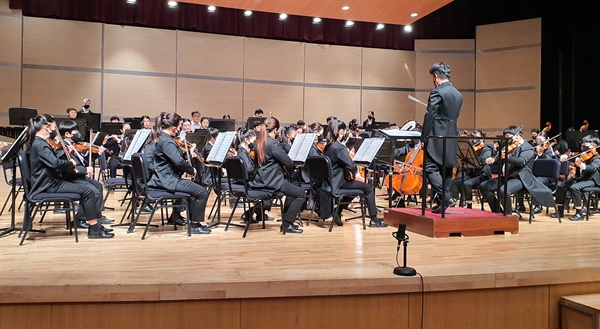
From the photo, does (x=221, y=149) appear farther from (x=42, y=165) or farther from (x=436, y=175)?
(x=436, y=175)

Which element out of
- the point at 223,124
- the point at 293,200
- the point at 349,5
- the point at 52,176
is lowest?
the point at 293,200

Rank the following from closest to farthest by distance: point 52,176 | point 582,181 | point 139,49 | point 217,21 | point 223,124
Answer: point 52,176, point 582,181, point 223,124, point 139,49, point 217,21

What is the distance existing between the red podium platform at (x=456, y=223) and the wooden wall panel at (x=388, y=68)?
9792 millimetres

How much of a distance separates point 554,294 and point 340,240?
207cm

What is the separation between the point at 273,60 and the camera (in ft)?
45.4

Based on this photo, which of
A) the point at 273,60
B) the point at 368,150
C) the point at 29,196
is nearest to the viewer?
the point at 29,196

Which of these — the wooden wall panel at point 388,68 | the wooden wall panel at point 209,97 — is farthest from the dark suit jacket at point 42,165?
the wooden wall panel at point 388,68

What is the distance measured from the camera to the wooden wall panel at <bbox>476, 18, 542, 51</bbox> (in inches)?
532

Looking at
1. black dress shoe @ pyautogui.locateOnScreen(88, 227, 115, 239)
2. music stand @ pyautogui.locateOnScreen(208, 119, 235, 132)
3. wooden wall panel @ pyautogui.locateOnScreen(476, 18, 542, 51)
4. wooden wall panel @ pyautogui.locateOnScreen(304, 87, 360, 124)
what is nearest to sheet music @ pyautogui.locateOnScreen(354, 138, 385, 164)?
black dress shoe @ pyautogui.locateOnScreen(88, 227, 115, 239)

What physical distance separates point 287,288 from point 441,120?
8.91 feet

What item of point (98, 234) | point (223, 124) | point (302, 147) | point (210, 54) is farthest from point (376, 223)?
point (210, 54)

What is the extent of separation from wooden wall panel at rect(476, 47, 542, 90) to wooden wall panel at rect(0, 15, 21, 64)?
1161cm

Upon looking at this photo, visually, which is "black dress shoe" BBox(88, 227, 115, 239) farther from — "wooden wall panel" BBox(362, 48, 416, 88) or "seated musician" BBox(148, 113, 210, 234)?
"wooden wall panel" BBox(362, 48, 416, 88)

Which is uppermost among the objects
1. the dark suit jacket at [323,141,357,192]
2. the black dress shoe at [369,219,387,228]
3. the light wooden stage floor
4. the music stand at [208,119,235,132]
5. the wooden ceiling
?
the wooden ceiling
